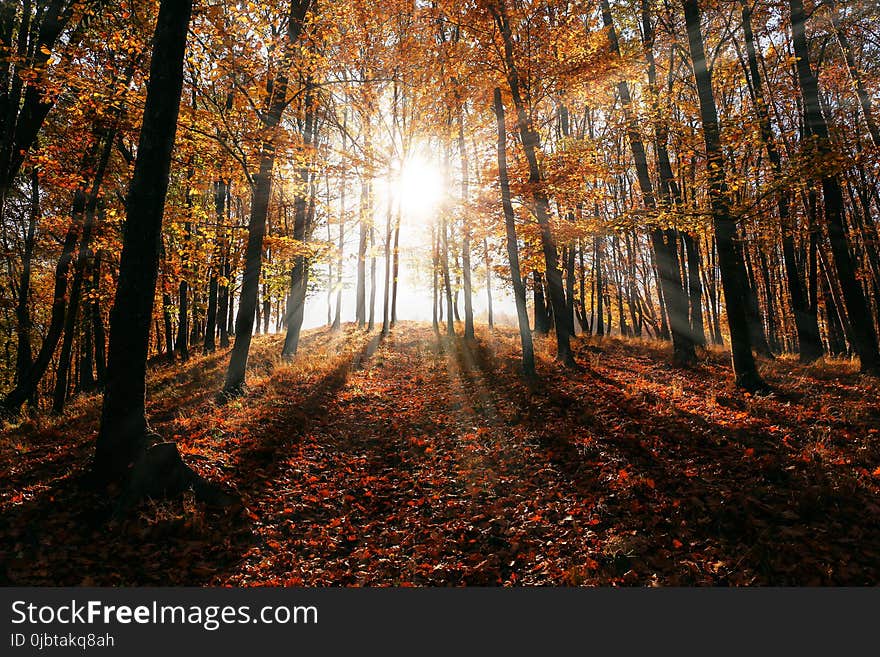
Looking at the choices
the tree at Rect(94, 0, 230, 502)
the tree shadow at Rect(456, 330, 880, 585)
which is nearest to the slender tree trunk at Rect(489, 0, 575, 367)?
the tree shadow at Rect(456, 330, 880, 585)

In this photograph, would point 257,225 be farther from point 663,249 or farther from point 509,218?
point 663,249

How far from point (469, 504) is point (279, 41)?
11833 mm

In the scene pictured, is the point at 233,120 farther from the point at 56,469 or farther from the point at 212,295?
the point at 212,295

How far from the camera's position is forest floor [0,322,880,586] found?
4281mm

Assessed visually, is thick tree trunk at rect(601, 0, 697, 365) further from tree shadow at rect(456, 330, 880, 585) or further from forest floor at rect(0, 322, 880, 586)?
tree shadow at rect(456, 330, 880, 585)

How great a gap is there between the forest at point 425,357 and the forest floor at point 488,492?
44mm

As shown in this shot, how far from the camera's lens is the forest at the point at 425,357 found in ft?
15.4

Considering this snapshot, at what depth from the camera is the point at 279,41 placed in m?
9.99

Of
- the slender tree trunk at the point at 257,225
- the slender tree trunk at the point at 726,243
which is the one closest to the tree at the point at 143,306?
the slender tree trunk at the point at 257,225

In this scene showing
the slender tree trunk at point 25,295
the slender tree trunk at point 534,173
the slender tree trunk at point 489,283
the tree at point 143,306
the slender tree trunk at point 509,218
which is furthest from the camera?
the slender tree trunk at point 489,283

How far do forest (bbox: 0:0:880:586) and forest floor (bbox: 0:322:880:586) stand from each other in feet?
0.14

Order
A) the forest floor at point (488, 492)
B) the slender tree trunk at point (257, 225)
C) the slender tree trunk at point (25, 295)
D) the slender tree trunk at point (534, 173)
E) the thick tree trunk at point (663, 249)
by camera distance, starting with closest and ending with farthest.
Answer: the forest floor at point (488, 492), the slender tree trunk at point (257, 225), the slender tree trunk at point (534, 173), the slender tree trunk at point (25, 295), the thick tree trunk at point (663, 249)

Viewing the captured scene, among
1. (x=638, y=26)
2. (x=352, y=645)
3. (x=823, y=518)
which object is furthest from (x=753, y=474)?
(x=638, y=26)

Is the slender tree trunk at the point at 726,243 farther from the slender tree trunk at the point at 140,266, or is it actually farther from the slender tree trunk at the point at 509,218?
the slender tree trunk at the point at 140,266
